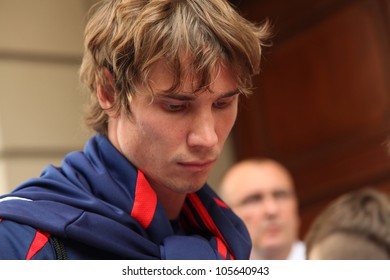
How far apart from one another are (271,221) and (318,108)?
89cm

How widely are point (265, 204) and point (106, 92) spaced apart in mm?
1625

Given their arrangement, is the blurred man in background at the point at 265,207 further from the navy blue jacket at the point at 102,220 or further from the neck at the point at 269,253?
the navy blue jacket at the point at 102,220

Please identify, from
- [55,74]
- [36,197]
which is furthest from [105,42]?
[55,74]

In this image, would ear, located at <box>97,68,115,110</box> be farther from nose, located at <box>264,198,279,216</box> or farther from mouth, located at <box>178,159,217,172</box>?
nose, located at <box>264,198,279,216</box>

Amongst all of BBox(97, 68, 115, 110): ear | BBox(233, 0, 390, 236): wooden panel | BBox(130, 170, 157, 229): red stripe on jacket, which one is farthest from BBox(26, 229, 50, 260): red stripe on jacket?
BBox(233, 0, 390, 236): wooden panel

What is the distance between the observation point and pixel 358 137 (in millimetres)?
3551

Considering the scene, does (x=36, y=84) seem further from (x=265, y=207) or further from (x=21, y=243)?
(x=21, y=243)

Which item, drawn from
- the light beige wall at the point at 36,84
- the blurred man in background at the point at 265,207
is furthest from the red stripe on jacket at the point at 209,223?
the light beige wall at the point at 36,84

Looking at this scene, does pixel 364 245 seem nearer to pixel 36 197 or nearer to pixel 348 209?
pixel 348 209

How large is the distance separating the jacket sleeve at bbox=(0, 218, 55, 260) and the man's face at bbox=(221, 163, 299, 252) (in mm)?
1622

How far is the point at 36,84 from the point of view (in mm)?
3242

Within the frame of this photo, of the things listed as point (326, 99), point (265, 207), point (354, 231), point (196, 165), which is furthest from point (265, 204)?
point (196, 165)

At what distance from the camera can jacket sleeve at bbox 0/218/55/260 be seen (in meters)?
1.21
